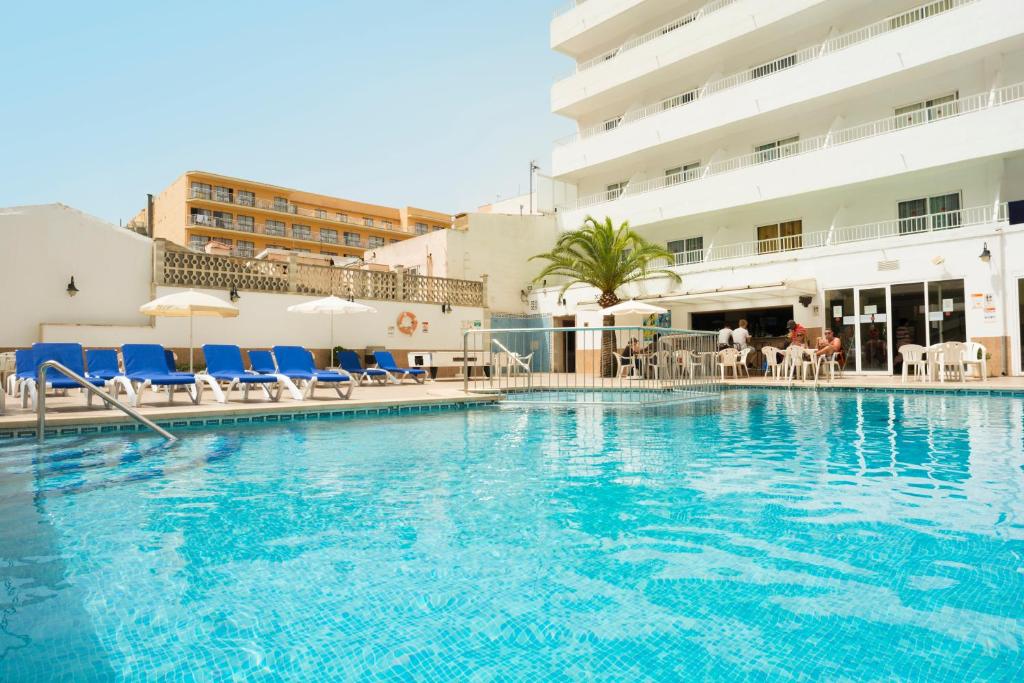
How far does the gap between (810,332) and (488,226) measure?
14.5 metres

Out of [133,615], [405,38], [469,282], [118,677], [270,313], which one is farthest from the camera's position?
[469,282]

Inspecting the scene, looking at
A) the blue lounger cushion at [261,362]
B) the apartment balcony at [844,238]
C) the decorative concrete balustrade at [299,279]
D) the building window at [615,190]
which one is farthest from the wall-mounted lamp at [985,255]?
the blue lounger cushion at [261,362]

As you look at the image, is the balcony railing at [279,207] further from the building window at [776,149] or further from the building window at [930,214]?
the building window at [930,214]

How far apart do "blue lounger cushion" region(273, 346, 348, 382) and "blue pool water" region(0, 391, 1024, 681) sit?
524cm

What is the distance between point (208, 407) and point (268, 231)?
51505 millimetres

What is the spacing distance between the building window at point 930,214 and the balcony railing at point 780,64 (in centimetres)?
521

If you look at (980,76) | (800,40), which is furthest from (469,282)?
(980,76)

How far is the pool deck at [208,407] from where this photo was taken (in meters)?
8.52

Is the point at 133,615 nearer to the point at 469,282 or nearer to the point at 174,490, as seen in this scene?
the point at 174,490

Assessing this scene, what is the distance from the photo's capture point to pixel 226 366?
11.8 meters

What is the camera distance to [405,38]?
54.4 feet

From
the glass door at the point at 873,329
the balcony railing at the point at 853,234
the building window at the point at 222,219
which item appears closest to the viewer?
the balcony railing at the point at 853,234

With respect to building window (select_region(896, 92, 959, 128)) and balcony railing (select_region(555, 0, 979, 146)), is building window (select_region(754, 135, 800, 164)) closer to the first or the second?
balcony railing (select_region(555, 0, 979, 146))

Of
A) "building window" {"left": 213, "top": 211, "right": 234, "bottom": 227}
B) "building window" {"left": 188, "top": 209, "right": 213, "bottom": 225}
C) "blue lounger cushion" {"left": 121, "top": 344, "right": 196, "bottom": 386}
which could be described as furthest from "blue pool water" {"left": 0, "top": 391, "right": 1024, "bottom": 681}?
"building window" {"left": 213, "top": 211, "right": 234, "bottom": 227}
